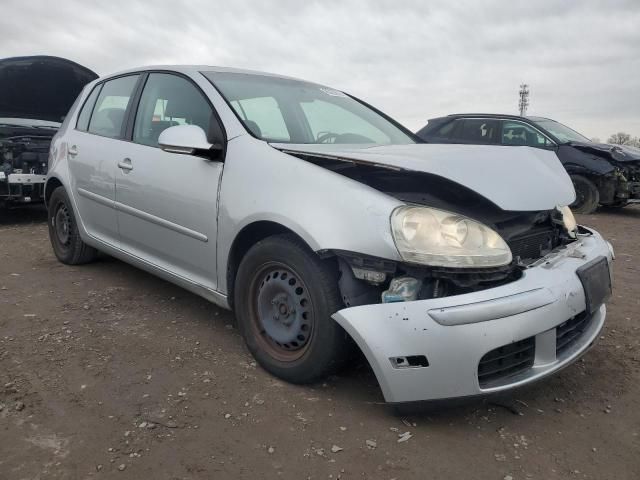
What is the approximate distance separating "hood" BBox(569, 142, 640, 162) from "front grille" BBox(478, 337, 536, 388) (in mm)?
6995

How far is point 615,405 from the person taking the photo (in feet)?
7.89

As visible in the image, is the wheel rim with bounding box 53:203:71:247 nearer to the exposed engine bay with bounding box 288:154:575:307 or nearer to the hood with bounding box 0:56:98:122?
the exposed engine bay with bounding box 288:154:575:307

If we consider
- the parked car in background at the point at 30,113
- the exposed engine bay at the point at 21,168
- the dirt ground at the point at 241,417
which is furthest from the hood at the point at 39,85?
the dirt ground at the point at 241,417

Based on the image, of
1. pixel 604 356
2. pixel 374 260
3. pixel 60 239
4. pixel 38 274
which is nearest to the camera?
pixel 374 260

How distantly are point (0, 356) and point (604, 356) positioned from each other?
127 inches

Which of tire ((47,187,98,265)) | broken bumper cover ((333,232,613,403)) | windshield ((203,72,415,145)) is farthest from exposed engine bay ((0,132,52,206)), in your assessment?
broken bumper cover ((333,232,613,403))

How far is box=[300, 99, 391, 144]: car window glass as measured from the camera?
327cm

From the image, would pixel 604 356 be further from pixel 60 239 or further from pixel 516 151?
pixel 60 239

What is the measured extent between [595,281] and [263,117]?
6.20ft

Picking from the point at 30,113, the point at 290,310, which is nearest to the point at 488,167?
the point at 290,310

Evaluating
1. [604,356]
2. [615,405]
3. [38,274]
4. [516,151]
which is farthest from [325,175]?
[38,274]

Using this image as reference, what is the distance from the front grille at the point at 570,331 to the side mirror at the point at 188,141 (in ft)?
6.09

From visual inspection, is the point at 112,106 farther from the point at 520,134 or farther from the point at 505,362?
the point at 520,134

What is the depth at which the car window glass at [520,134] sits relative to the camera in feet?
27.4
